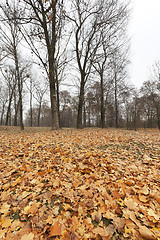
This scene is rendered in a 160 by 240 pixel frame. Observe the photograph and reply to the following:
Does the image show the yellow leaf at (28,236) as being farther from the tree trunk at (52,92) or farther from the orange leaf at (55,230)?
the tree trunk at (52,92)

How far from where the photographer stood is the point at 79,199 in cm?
192

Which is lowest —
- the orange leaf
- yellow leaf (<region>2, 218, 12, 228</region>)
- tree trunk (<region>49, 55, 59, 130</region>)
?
yellow leaf (<region>2, 218, 12, 228</region>)

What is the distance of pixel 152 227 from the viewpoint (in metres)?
1.40

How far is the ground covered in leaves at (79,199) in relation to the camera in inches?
55.3

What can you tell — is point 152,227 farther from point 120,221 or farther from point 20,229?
point 20,229

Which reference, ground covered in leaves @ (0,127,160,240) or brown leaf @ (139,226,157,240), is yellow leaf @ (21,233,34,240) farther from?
brown leaf @ (139,226,157,240)

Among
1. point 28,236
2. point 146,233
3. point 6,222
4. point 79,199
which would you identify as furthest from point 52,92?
point 146,233

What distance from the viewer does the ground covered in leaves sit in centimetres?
141

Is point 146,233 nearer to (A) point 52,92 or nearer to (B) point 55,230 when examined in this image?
(B) point 55,230

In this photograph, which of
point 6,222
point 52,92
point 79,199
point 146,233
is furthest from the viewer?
point 52,92

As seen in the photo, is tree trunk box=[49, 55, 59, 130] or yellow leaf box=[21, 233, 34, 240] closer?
yellow leaf box=[21, 233, 34, 240]

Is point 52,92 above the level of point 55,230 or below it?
above

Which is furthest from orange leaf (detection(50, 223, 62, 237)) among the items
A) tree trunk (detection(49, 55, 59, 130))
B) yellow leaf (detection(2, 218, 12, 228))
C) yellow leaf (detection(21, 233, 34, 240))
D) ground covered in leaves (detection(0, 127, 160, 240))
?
tree trunk (detection(49, 55, 59, 130))

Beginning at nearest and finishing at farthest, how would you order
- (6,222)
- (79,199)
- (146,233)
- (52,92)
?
(146,233)
(6,222)
(79,199)
(52,92)
